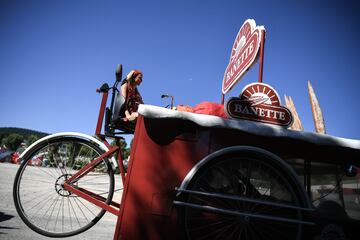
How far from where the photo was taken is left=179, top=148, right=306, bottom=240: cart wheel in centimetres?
151

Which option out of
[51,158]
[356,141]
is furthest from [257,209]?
[51,158]

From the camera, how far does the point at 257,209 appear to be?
66.1 inches

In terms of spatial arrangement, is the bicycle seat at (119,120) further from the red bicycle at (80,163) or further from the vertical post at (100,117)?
the vertical post at (100,117)

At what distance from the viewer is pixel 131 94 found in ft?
8.30

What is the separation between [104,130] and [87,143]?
0.79ft

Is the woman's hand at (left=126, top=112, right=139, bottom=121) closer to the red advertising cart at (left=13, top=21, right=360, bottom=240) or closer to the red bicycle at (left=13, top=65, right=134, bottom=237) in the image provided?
the red bicycle at (left=13, top=65, right=134, bottom=237)

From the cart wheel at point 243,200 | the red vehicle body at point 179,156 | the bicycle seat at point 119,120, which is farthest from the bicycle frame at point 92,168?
the cart wheel at point 243,200

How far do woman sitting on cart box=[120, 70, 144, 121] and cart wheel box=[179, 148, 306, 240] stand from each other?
3.44 ft

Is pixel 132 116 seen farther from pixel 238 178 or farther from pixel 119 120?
pixel 238 178

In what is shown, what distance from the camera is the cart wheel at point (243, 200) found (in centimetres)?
151

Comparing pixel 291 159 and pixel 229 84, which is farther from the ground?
pixel 229 84

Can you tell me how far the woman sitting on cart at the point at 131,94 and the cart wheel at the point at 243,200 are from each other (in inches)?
41.3

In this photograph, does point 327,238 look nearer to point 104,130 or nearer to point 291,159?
point 291,159

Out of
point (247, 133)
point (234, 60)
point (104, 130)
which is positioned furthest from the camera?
point (234, 60)
